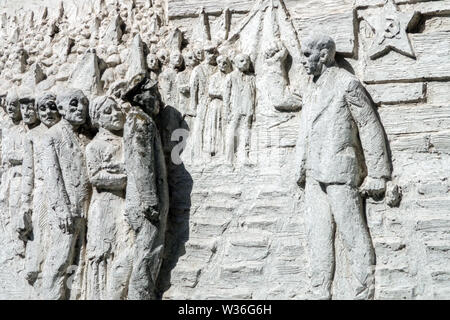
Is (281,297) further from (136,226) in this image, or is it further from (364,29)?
(364,29)

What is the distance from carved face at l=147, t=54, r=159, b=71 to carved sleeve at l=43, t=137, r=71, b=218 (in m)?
1.00

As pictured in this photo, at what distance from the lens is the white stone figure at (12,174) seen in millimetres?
7543

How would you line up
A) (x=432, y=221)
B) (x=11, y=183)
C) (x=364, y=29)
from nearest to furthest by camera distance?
(x=432, y=221), (x=364, y=29), (x=11, y=183)

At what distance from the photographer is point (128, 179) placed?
676cm

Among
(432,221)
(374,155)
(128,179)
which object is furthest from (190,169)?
(432,221)

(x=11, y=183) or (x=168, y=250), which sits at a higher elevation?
(x=11, y=183)

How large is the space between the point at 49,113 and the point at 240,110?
62.7 inches

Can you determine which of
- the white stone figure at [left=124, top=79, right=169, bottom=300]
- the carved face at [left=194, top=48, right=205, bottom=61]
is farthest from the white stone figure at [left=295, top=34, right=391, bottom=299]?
the white stone figure at [left=124, top=79, right=169, bottom=300]

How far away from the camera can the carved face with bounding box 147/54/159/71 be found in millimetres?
7184

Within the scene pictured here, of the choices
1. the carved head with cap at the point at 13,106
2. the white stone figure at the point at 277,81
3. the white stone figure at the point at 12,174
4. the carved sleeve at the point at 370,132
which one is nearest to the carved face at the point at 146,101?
the white stone figure at the point at 277,81

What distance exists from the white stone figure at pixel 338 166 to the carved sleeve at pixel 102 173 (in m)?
1.48

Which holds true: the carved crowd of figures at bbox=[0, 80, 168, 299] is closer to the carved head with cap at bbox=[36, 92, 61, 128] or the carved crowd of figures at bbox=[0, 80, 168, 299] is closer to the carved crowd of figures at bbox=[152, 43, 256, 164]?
the carved head with cap at bbox=[36, 92, 61, 128]

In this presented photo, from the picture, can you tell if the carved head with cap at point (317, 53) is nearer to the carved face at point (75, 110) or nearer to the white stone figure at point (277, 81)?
the white stone figure at point (277, 81)

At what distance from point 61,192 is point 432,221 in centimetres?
288
